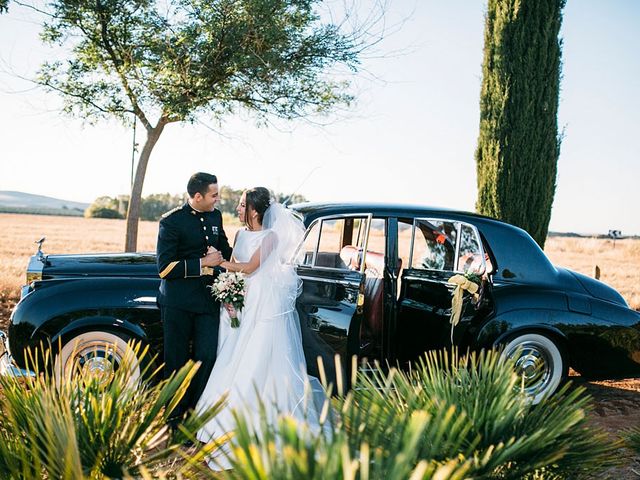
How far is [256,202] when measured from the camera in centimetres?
547

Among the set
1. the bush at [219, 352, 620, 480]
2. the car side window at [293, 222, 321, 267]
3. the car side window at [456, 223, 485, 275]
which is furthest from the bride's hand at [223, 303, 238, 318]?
the bush at [219, 352, 620, 480]

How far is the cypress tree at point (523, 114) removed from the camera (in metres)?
12.3

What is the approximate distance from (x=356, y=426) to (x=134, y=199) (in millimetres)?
11054

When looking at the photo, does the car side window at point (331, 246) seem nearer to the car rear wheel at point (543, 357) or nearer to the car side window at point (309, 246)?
the car side window at point (309, 246)

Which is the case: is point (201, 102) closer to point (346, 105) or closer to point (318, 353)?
point (346, 105)

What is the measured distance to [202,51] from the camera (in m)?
11.4

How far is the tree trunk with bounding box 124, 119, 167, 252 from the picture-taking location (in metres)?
12.4

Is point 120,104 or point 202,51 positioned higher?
point 202,51

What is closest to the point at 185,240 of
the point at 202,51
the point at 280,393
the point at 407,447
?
the point at 280,393

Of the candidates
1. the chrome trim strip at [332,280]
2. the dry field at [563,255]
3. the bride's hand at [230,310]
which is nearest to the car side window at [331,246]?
the chrome trim strip at [332,280]

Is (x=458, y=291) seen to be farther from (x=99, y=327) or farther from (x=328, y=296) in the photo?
(x=99, y=327)

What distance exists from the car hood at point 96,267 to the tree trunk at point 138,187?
617 cm

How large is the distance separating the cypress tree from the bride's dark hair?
7820 millimetres

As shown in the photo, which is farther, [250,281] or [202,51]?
[202,51]
